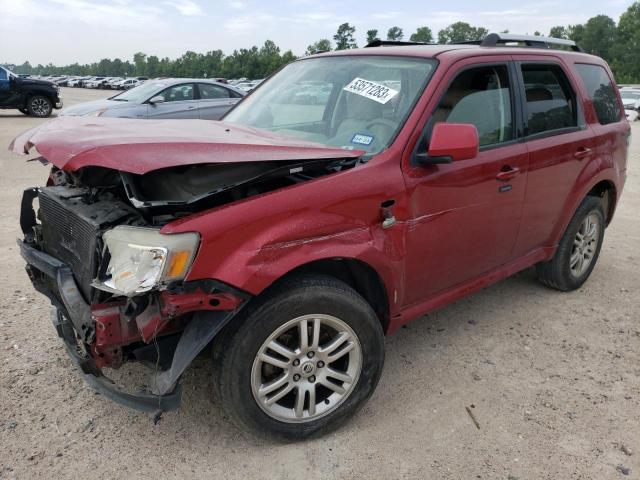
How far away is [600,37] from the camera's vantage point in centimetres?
9481

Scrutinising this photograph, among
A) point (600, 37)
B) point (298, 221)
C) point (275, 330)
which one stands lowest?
point (275, 330)

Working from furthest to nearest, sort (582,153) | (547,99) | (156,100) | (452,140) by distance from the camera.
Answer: (156,100), (582,153), (547,99), (452,140)

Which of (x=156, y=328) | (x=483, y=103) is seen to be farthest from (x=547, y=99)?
(x=156, y=328)

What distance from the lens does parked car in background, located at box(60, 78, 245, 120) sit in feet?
34.8

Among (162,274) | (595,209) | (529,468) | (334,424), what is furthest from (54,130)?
(595,209)

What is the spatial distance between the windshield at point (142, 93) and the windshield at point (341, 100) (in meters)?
7.88

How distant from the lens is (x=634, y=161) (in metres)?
11.9

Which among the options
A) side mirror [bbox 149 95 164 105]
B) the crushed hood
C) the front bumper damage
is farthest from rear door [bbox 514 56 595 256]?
side mirror [bbox 149 95 164 105]

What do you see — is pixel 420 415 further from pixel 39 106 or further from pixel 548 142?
pixel 39 106

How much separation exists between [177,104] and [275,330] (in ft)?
32.0

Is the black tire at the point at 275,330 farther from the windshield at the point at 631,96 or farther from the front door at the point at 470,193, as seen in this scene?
the windshield at the point at 631,96

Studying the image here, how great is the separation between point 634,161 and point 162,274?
12502 millimetres

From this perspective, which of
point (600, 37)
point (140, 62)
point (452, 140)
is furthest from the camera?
point (140, 62)

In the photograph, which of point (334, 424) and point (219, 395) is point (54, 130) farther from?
point (334, 424)
